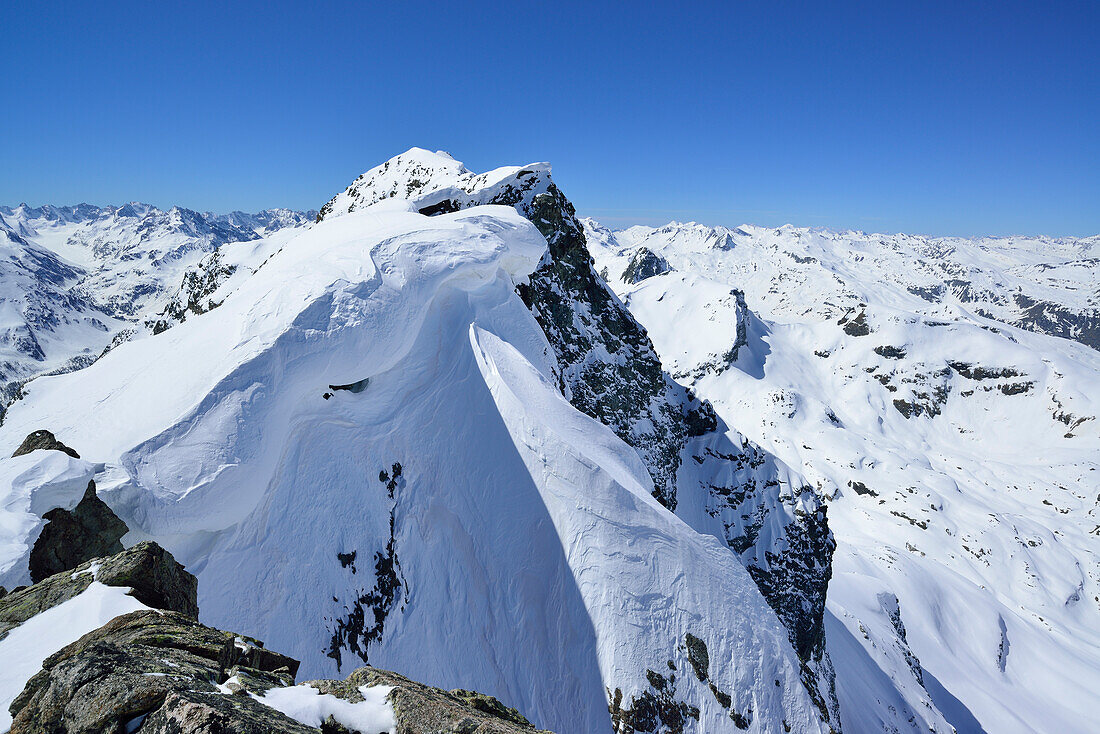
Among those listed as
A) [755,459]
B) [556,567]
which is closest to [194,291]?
[556,567]

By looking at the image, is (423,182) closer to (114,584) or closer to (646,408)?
(646,408)

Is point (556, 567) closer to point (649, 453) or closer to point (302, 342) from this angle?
point (302, 342)

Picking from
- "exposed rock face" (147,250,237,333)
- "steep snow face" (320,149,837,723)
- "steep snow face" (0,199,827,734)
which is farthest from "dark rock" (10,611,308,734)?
"exposed rock face" (147,250,237,333)

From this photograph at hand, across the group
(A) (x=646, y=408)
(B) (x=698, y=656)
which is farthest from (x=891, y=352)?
(B) (x=698, y=656)

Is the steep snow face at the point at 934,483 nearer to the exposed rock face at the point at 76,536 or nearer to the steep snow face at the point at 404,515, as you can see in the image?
the steep snow face at the point at 404,515

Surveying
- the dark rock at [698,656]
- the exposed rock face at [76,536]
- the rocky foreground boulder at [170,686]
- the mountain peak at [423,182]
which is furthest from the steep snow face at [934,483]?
the mountain peak at [423,182]

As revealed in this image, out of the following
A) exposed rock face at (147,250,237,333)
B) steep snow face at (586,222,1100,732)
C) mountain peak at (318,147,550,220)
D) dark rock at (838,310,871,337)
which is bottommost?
steep snow face at (586,222,1100,732)

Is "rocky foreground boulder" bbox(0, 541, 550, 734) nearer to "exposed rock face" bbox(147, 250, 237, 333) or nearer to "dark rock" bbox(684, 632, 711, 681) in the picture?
"dark rock" bbox(684, 632, 711, 681)
